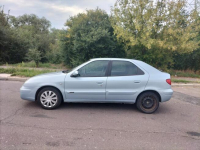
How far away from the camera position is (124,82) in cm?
504

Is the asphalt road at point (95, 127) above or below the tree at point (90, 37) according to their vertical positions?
below

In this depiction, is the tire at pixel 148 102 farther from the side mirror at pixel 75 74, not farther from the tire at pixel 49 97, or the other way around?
the tire at pixel 49 97

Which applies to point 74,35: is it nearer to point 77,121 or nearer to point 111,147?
point 77,121

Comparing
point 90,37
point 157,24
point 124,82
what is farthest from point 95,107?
point 157,24

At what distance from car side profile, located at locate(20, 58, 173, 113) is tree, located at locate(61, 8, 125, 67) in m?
6.82

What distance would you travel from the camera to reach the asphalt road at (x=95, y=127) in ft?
11.1

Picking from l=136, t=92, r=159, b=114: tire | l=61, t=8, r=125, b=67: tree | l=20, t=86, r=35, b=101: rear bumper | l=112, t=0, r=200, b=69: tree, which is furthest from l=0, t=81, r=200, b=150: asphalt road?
l=61, t=8, r=125, b=67: tree

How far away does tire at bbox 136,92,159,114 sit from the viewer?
5.16m

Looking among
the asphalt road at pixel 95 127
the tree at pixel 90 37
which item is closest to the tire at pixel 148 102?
the asphalt road at pixel 95 127

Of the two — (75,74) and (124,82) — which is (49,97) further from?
(124,82)

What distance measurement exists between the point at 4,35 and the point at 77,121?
16.0 metres

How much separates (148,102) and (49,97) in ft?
9.43

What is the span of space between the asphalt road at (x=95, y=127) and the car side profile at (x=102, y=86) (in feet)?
1.12

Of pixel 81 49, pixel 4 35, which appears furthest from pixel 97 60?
pixel 4 35
